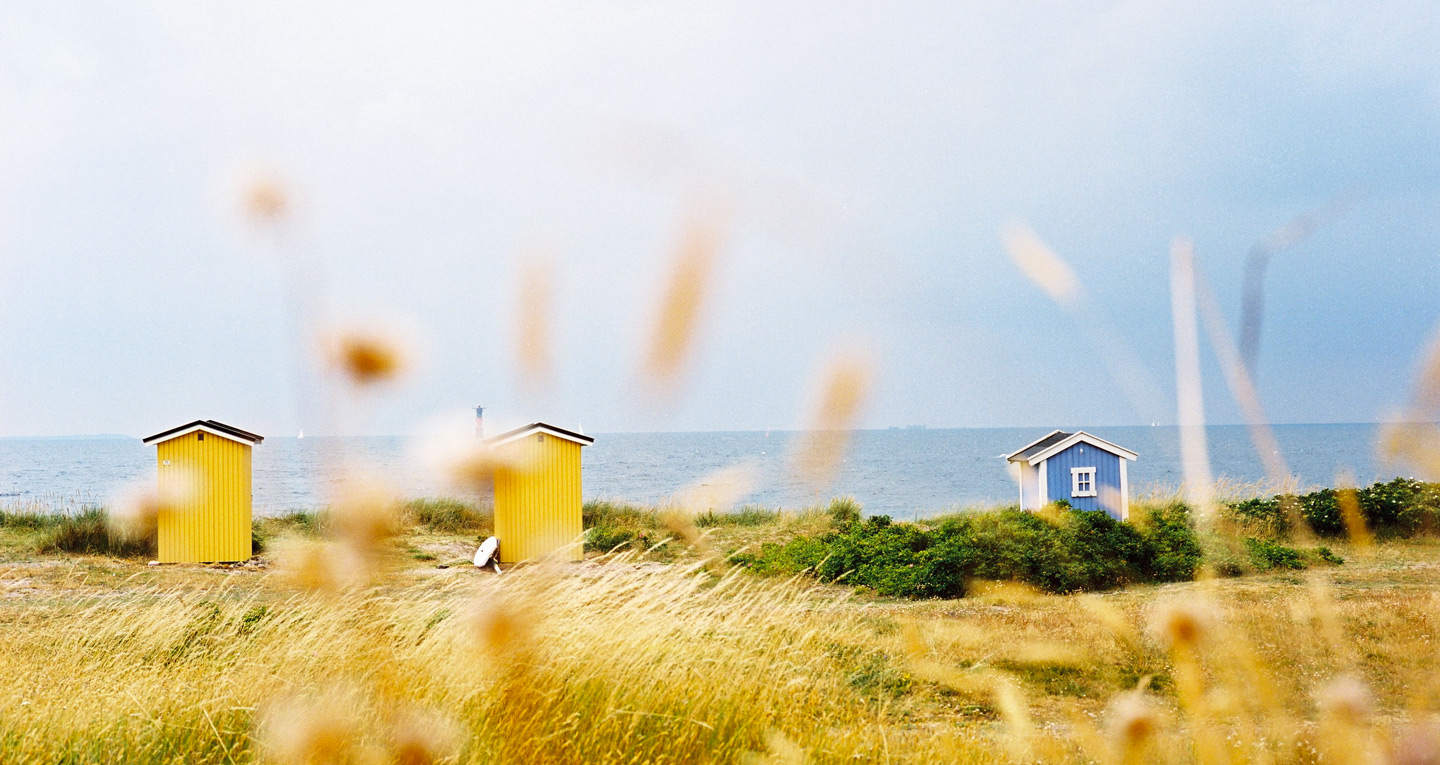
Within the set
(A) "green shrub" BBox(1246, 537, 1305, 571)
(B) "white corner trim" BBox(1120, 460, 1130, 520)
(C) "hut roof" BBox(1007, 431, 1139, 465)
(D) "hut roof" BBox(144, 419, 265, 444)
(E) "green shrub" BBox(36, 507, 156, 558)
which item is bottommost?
(A) "green shrub" BBox(1246, 537, 1305, 571)

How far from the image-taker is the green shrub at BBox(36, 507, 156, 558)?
14836 mm

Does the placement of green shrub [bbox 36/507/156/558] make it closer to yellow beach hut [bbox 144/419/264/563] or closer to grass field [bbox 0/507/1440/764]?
yellow beach hut [bbox 144/419/264/563]

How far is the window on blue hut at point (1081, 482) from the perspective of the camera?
16.0 m

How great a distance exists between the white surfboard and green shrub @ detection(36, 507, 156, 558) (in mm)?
5705

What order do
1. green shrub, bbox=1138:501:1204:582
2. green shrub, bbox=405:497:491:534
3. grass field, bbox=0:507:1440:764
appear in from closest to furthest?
grass field, bbox=0:507:1440:764, green shrub, bbox=1138:501:1204:582, green shrub, bbox=405:497:491:534

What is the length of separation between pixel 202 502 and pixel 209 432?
3.47 feet

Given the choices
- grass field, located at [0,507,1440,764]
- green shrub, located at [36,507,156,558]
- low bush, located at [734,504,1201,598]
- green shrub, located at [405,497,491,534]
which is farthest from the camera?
green shrub, located at [405,497,491,534]

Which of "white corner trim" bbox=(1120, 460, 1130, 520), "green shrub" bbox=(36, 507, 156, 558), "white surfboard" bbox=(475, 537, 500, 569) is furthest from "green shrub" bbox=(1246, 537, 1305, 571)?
"green shrub" bbox=(36, 507, 156, 558)

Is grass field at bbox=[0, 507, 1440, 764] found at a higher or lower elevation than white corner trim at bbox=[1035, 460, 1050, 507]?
lower

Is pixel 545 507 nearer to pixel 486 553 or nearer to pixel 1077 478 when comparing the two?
pixel 486 553

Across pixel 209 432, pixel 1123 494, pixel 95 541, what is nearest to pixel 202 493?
pixel 209 432

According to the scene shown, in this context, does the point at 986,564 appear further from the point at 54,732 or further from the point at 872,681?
the point at 54,732

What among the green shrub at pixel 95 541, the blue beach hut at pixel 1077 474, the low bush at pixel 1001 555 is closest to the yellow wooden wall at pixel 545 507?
the low bush at pixel 1001 555

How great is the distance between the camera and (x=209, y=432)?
14.1 meters
